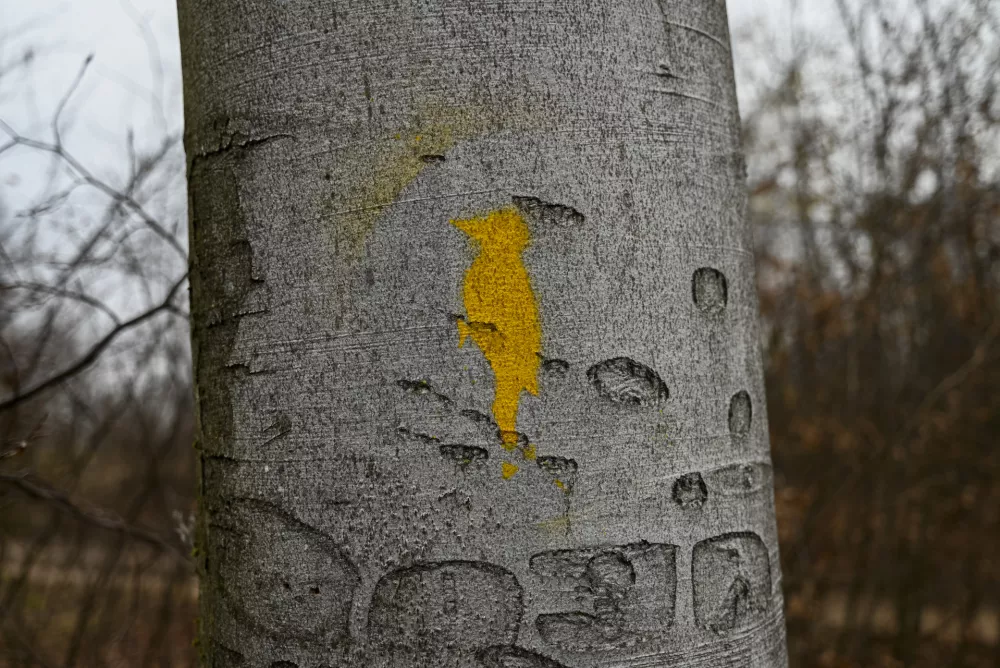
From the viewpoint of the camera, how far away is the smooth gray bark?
69cm

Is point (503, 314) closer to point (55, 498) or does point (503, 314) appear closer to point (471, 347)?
point (471, 347)

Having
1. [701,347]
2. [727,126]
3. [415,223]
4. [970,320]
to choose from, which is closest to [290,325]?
[415,223]

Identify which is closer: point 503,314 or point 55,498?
point 503,314

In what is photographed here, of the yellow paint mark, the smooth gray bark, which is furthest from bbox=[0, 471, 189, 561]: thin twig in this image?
the yellow paint mark

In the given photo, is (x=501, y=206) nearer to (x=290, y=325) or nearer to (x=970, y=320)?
(x=290, y=325)

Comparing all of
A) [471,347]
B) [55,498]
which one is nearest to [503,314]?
[471,347]

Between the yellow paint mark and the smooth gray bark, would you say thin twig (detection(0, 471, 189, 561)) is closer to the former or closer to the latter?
the smooth gray bark

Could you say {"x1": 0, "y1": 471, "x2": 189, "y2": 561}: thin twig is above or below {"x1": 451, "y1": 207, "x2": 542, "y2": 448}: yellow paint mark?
below

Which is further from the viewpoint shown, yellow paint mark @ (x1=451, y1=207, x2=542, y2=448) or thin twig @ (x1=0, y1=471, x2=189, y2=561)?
thin twig @ (x1=0, y1=471, x2=189, y2=561)

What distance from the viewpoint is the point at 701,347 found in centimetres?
77

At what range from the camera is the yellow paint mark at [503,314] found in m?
0.70

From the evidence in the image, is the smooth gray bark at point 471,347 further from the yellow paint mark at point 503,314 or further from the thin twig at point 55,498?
the thin twig at point 55,498

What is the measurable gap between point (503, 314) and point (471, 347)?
0.04m

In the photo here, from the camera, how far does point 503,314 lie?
705 millimetres
